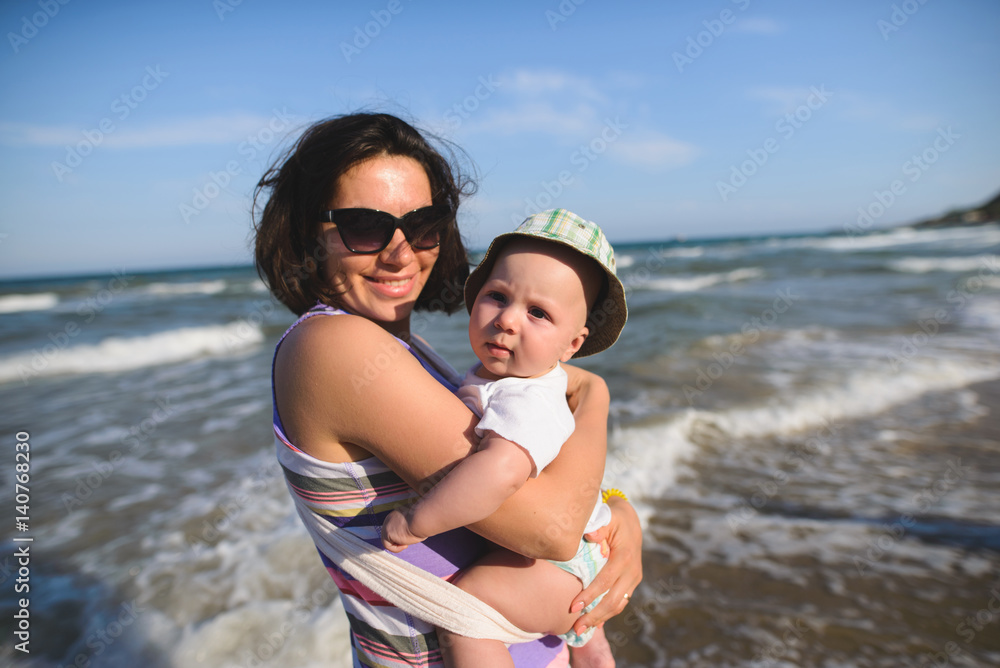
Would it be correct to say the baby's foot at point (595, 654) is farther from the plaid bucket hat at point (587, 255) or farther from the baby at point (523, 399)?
the plaid bucket hat at point (587, 255)

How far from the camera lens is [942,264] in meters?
20.5

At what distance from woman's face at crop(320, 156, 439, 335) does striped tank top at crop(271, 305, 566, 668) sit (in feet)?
0.62

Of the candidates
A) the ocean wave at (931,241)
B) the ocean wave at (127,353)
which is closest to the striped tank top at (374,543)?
the ocean wave at (127,353)

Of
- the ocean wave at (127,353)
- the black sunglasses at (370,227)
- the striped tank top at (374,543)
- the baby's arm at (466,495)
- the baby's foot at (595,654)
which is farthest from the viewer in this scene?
the ocean wave at (127,353)

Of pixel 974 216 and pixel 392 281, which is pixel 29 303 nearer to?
pixel 392 281

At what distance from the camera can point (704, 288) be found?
18844 mm

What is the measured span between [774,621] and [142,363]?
38.0 ft

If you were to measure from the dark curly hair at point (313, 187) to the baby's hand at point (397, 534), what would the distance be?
0.69 metres

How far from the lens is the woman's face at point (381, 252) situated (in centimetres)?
165

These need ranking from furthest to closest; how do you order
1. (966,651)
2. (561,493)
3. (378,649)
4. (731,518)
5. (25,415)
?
(25,415), (731,518), (966,651), (378,649), (561,493)

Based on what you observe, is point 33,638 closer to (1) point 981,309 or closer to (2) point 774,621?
(2) point 774,621

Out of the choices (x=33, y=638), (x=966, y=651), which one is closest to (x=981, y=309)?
(x=966, y=651)

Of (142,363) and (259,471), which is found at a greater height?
(259,471)

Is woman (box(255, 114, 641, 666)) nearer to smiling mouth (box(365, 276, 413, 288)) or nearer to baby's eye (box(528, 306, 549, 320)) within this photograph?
smiling mouth (box(365, 276, 413, 288))
